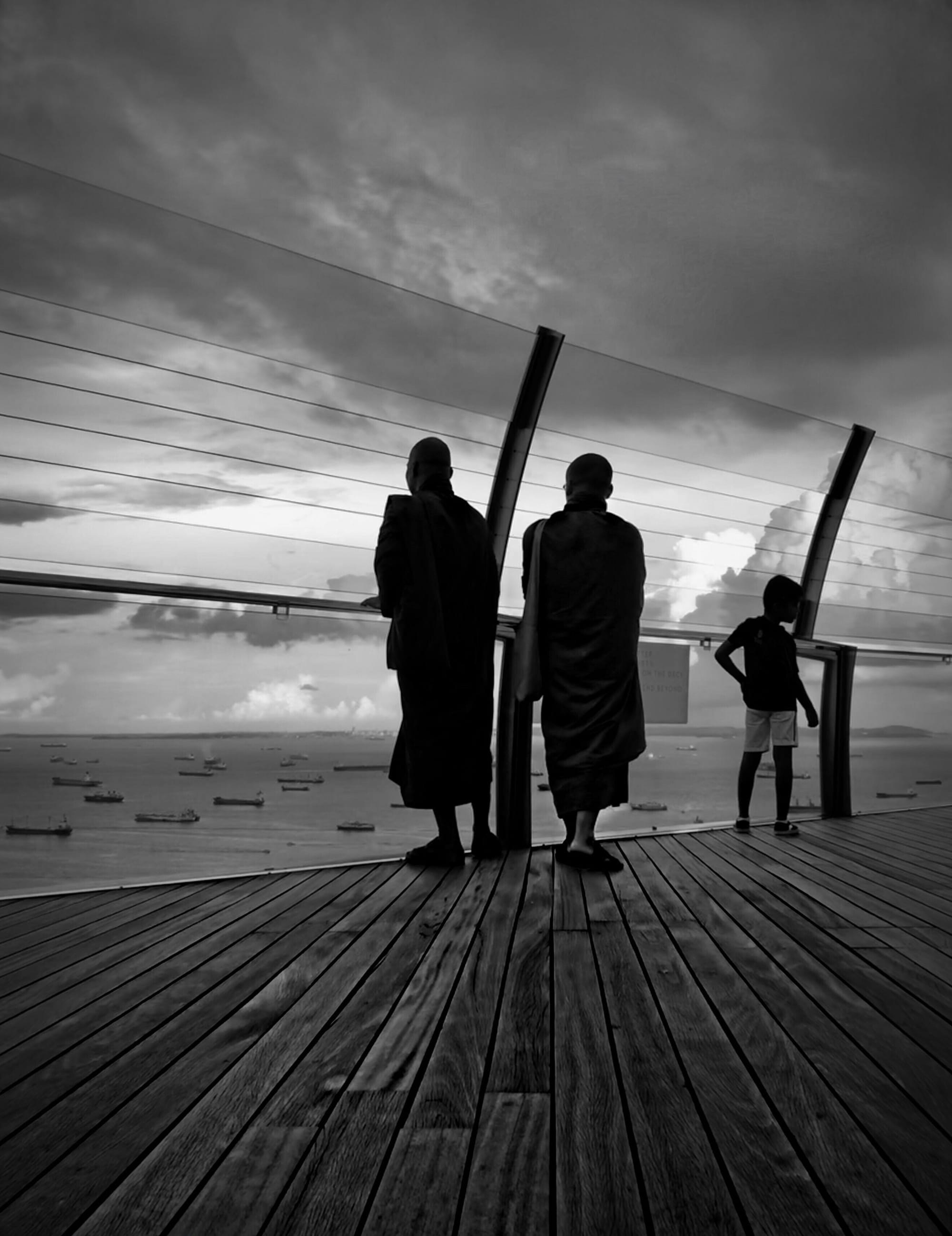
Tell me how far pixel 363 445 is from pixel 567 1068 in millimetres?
2698

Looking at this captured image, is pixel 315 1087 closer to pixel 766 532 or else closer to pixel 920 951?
pixel 920 951

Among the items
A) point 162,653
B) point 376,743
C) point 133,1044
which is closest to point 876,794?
point 376,743

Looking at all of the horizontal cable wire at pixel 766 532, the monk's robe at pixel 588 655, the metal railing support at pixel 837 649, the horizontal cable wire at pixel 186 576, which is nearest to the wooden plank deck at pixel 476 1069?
the monk's robe at pixel 588 655

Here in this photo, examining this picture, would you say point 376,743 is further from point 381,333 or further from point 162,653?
point 381,333

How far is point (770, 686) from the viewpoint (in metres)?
4.72

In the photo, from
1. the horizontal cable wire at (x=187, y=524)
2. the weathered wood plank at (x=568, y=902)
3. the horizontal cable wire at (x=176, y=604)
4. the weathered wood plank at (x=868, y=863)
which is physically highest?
the horizontal cable wire at (x=187, y=524)

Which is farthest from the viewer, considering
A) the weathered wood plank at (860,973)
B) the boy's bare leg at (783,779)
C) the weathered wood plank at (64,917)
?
the boy's bare leg at (783,779)

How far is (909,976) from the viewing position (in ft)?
6.41

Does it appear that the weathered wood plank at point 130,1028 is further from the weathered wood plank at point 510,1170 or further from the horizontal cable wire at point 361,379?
the horizontal cable wire at point 361,379

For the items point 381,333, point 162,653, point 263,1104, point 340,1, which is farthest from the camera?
point 340,1

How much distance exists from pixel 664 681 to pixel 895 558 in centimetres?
188

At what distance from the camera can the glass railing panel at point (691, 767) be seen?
4.15 m

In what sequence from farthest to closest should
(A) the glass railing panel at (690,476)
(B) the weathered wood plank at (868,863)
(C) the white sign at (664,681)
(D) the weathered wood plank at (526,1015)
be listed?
(C) the white sign at (664,681)
(A) the glass railing panel at (690,476)
(B) the weathered wood plank at (868,863)
(D) the weathered wood plank at (526,1015)

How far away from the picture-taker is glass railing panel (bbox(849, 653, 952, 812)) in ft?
17.3
